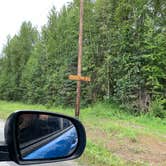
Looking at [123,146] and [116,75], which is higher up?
[116,75]

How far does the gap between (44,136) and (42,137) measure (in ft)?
0.05

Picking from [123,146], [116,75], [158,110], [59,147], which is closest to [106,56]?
[116,75]

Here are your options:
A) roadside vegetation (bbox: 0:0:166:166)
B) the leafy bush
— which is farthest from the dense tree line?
the leafy bush

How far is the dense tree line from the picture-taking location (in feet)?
63.6

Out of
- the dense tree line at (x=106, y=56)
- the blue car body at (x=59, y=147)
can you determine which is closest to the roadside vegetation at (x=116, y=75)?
the dense tree line at (x=106, y=56)

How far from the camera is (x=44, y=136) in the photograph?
201 cm

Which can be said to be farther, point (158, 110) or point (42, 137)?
point (158, 110)

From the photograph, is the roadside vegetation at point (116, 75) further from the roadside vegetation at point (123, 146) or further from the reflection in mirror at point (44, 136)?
the reflection in mirror at point (44, 136)

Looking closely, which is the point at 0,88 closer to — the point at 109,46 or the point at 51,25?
the point at 51,25

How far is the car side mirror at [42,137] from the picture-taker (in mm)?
1717

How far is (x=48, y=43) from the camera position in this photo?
32.6 metres

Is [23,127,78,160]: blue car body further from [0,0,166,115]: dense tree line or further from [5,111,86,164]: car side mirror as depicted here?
[0,0,166,115]: dense tree line

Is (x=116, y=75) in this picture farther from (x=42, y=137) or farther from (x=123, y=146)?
(x=42, y=137)

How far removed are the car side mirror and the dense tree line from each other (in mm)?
16694
